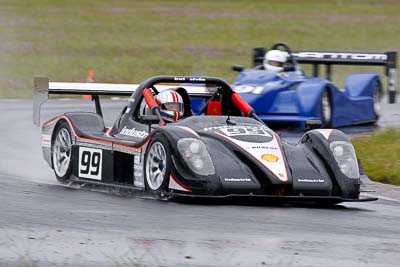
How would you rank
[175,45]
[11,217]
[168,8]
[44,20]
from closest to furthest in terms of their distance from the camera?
[11,217], [175,45], [44,20], [168,8]

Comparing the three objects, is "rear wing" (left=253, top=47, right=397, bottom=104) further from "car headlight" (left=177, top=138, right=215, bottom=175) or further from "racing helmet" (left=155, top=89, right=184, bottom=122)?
"car headlight" (left=177, top=138, right=215, bottom=175)

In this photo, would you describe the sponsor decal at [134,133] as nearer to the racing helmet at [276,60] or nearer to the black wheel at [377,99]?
the racing helmet at [276,60]

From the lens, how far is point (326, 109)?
17.6 m

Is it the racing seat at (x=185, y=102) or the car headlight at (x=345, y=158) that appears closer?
the car headlight at (x=345, y=158)

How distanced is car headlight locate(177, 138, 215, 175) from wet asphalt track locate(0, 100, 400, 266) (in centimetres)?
28

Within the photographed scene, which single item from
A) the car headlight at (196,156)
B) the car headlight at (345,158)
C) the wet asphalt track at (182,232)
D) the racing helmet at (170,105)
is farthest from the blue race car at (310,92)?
the car headlight at (196,156)

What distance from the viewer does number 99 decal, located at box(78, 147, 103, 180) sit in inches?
415

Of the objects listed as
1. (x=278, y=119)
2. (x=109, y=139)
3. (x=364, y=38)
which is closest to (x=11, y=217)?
(x=109, y=139)

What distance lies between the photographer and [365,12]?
49.9 m

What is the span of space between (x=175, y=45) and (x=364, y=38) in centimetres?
716

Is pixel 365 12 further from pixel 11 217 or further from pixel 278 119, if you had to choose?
pixel 11 217

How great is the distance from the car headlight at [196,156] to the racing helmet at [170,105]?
57.4 inches

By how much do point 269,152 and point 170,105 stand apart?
5.22 ft

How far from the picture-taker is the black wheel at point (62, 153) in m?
11.1
